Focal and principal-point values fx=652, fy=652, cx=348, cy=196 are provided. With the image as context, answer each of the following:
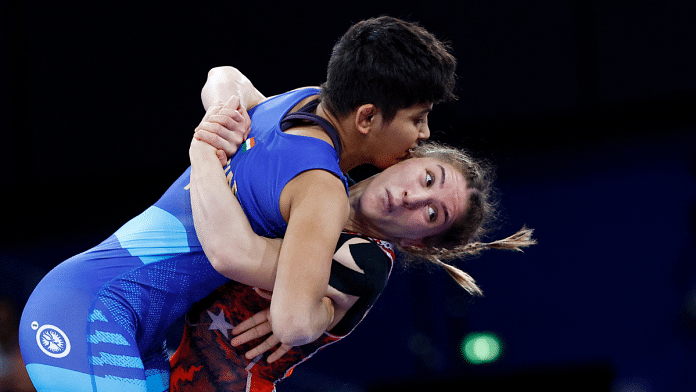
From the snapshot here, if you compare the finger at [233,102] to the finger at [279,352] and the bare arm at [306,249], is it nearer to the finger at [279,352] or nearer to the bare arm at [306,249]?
the bare arm at [306,249]

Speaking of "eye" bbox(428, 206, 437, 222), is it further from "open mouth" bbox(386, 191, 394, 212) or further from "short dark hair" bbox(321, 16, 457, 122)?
"short dark hair" bbox(321, 16, 457, 122)

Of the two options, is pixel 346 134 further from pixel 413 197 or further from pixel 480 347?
pixel 480 347

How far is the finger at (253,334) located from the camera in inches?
66.8

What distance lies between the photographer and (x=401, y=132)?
62.1 inches

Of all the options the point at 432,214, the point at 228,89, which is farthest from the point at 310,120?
the point at 432,214

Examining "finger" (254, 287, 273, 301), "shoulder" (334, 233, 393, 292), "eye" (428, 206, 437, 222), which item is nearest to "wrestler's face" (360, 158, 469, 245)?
"eye" (428, 206, 437, 222)

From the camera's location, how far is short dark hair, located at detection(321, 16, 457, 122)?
1477mm

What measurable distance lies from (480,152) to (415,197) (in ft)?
5.67

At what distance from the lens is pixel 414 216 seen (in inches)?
69.1

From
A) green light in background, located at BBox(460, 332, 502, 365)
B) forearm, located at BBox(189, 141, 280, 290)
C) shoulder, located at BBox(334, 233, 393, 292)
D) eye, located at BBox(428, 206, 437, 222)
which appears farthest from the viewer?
green light in background, located at BBox(460, 332, 502, 365)

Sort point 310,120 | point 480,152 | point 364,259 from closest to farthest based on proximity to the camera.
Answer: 1. point 310,120
2. point 364,259
3. point 480,152

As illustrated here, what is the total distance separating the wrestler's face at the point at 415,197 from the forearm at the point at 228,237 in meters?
0.37

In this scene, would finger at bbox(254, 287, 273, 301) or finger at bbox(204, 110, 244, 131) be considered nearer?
finger at bbox(204, 110, 244, 131)

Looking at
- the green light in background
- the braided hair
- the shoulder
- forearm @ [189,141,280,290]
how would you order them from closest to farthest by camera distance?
forearm @ [189,141,280,290] < the shoulder < the braided hair < the green light in background
